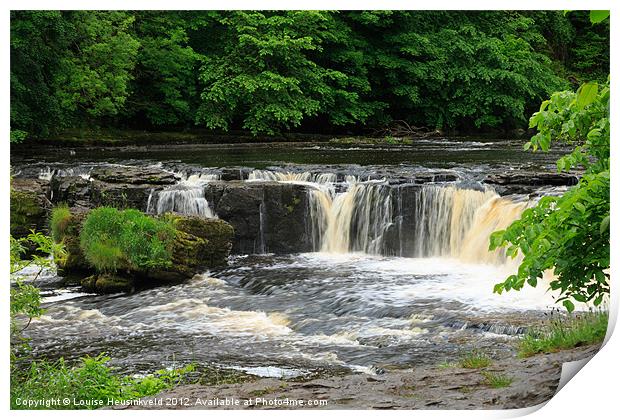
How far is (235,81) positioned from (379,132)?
248 centimetres

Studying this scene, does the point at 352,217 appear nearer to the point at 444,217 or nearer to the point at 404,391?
the point at 444,217

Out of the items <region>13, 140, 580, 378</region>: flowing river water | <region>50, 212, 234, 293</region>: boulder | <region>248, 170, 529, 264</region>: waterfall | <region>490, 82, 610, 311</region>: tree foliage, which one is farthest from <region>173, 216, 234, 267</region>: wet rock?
<region>490, 82, 610, 311</region>: tree foliage

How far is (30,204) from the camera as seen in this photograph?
837 centimetres

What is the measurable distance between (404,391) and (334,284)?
3160 millimetres

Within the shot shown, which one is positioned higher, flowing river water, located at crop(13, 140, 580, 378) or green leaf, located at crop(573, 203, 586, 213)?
green leaf, located at crop(573, 203, 586, 213)

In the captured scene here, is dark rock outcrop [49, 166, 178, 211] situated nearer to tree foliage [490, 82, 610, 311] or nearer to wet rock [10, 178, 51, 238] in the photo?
wet rock [10, 178, 51, 238]

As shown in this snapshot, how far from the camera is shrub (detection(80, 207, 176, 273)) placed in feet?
24.3

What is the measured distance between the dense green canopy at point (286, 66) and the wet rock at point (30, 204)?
1.04 m

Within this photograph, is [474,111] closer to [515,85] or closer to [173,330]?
[515,85]

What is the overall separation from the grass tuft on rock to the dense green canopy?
5.02 feet

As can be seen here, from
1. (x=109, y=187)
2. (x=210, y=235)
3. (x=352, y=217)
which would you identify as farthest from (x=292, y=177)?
(x=109, y=187)

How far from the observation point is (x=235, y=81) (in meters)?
6.87
